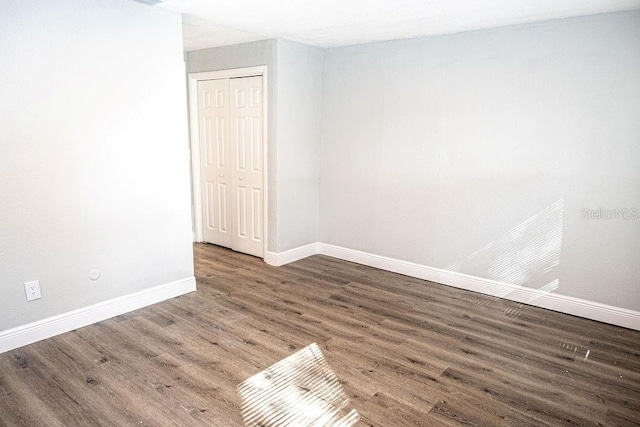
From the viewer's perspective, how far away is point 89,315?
10.1 feet

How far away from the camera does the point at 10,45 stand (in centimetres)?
251

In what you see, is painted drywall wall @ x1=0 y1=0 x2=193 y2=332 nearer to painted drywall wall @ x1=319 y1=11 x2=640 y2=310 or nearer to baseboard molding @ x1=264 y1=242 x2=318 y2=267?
baseboard molding @ x1=264 y1=242 x2=318 y2=267

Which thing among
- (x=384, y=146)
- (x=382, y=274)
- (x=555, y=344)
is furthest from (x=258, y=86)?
(x=555, y=344)

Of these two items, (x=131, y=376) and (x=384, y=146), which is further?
(x=384, y=146)

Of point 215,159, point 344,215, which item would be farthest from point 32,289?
point 344,215

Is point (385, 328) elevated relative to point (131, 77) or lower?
lower

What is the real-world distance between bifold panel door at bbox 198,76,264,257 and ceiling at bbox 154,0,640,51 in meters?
0.74

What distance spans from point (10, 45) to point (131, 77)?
2.43ft

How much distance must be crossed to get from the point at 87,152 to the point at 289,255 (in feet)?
7.56

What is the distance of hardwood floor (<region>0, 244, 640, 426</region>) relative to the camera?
7.20 ft

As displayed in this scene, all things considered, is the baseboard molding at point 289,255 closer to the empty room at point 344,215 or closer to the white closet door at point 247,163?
the empty room at point 344,215

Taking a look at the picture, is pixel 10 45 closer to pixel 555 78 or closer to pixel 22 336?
pixel 22 336

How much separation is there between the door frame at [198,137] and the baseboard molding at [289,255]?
0.12 metres

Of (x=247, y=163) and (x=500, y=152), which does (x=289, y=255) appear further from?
(x=500, y=152)
